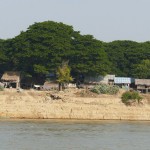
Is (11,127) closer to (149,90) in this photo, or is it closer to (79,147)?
(79,147)

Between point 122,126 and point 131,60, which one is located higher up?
point 131,60

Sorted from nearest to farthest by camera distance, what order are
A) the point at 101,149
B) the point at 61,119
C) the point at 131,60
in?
the point at 101,149, the point at 61,119, the point at 131,60

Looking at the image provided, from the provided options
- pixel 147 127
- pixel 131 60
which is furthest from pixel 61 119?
pixel 131 60

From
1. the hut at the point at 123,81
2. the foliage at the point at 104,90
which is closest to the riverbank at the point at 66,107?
the foliage at the point at 104,90

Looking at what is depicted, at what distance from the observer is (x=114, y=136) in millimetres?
37250

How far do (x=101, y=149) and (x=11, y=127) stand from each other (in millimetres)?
10074

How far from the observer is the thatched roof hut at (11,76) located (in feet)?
197

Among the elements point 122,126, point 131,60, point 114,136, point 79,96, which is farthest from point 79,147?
point 131,60

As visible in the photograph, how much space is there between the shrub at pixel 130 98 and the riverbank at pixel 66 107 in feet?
1.53

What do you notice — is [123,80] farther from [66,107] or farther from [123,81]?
[66,107]

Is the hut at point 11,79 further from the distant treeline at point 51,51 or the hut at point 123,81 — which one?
the hut at point 123,81

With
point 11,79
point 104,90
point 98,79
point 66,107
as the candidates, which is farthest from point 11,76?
point 66,107

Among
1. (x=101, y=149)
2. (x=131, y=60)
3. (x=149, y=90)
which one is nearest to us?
(x=101, y=149)

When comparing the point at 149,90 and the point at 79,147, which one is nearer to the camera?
the point at 79,147
